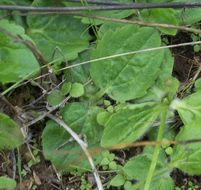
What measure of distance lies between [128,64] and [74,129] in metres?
0.26

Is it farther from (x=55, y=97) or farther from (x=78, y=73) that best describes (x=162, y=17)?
(x=55, y=97)

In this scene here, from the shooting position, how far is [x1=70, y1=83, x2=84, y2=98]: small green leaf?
1.59 m

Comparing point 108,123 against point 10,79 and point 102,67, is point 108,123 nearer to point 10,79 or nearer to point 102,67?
point 102,67

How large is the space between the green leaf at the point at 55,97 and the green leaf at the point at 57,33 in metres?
0.12

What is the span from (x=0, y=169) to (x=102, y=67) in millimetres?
442

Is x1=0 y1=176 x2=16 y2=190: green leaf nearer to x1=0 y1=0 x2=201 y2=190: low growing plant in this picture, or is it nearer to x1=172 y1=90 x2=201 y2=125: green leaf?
x1=0 y1=0 x2=201 y2=190: low growing plant

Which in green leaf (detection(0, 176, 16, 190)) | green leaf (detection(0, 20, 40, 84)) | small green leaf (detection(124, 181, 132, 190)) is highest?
green leaf (detection(0, 20, 40, 84))

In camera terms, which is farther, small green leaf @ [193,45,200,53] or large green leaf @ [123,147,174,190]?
small green leaf @ [193,45,200,53]

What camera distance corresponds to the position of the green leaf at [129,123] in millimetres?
1538

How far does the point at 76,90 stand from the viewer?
160 cm

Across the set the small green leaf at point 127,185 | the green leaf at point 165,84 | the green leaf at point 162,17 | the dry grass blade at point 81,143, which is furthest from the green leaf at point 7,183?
the green leaf at point 162,17

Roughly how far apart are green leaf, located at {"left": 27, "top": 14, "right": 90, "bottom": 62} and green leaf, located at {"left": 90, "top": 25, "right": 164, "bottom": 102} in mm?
94

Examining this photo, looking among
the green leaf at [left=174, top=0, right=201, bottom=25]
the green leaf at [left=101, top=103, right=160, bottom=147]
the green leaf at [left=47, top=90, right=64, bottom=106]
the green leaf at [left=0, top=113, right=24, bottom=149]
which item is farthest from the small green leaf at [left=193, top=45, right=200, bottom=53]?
the green leaf at [left=0, top=113, right=24, bottom=149]

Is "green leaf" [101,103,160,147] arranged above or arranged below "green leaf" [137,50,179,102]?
below
